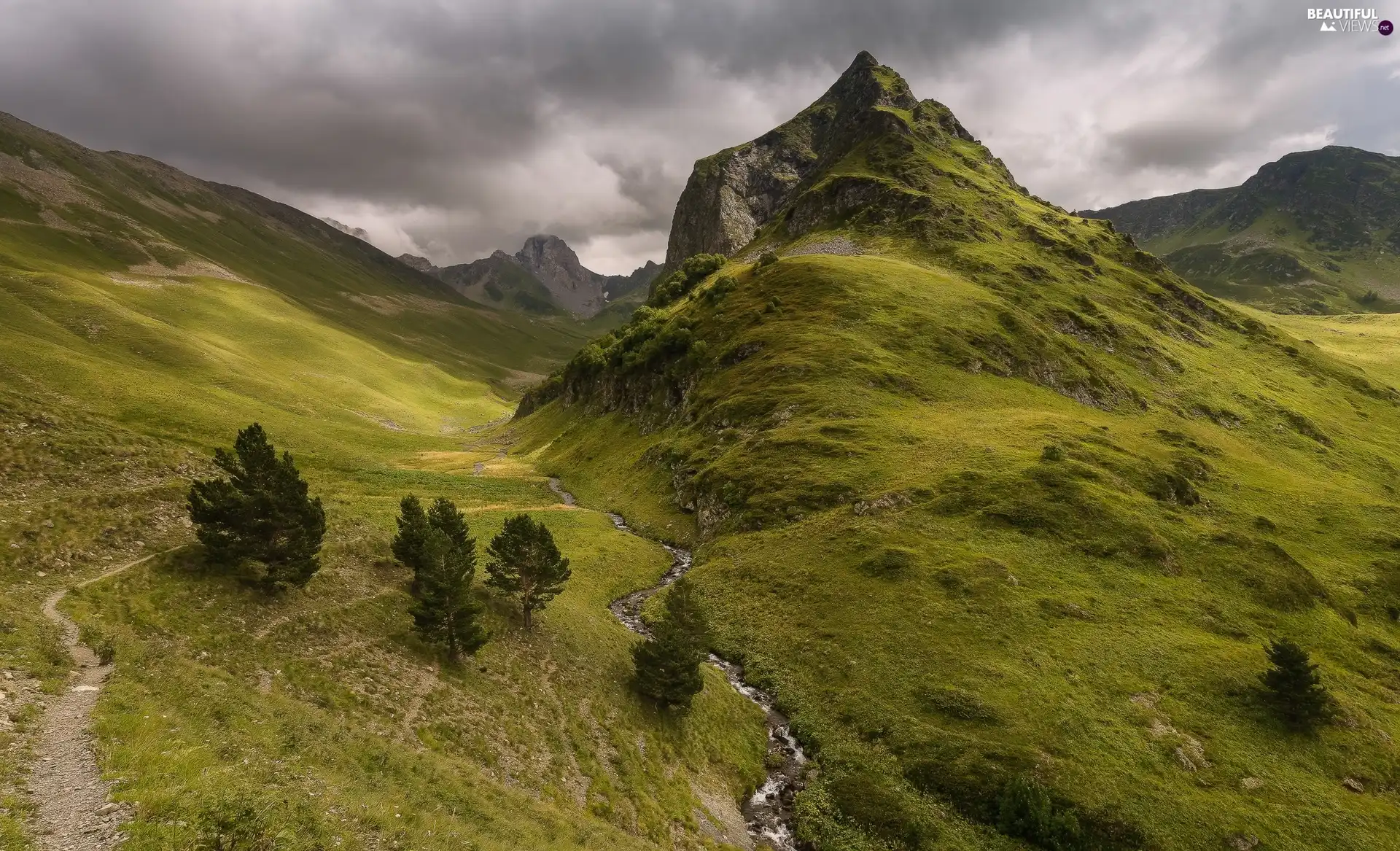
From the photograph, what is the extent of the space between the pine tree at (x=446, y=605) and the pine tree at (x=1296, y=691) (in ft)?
145

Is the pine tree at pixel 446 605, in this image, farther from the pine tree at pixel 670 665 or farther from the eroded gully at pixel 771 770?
the eroded gully at pixel 771 770

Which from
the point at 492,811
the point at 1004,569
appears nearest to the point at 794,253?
the point at 1004,569

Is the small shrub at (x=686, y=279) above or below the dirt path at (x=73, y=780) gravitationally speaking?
above

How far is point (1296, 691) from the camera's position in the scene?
32.7 metres

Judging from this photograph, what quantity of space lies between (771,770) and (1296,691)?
29.8 metres

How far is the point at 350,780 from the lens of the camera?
63.6 feet

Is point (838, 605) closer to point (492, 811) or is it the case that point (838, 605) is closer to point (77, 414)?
point (492, 811)

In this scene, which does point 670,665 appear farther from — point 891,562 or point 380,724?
point 891,562

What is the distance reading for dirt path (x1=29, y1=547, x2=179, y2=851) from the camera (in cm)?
1238

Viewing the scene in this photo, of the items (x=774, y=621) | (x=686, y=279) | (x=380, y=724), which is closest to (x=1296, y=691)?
(x=774, y=621)

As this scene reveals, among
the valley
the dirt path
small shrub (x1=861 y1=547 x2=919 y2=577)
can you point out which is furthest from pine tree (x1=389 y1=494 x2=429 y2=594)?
small shrub (x1=861 y1=547 x2=919 y2=577)

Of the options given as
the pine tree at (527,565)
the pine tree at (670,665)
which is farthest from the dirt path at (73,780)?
the pine tree at (670,665)

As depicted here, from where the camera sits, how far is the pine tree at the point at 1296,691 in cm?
3244

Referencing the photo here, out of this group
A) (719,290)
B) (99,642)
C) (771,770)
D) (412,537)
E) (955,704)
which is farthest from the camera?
(719,290)
